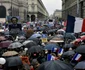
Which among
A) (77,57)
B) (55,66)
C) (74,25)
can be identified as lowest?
(77,57)

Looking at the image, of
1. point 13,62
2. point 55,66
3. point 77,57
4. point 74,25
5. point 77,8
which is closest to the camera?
point 55,66

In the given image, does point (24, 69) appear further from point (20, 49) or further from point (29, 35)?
point (29, 35)

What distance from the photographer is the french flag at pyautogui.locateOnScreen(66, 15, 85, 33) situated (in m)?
12.9

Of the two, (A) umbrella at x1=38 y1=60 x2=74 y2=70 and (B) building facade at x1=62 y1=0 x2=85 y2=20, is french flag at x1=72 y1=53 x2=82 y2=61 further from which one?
(B) building facade at x1=62 y1=0 x2=85 y2=20

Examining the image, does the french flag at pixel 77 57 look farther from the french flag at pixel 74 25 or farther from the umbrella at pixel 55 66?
the french flag at pixel 74 25

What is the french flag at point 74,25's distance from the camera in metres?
12.9

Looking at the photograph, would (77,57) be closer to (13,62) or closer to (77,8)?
(13,62)

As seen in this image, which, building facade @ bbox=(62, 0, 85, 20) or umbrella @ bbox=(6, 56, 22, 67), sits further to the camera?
building facade @ bbox=(62, 0, 85, 20)

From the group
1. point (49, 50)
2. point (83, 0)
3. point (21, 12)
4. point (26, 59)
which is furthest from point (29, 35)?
point (21, 12)

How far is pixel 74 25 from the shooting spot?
13.2 m

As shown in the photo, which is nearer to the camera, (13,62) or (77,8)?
(13,62)

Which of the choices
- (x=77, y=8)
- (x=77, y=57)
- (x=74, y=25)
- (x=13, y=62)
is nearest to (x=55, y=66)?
(x=13, y=62)

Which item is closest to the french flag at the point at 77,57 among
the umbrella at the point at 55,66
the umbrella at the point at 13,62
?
the umbrella at the point at 13,62

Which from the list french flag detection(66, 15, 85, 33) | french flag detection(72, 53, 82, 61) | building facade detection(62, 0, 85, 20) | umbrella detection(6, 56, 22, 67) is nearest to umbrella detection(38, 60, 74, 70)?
umbrella detection(6, 56, 22, 67)
